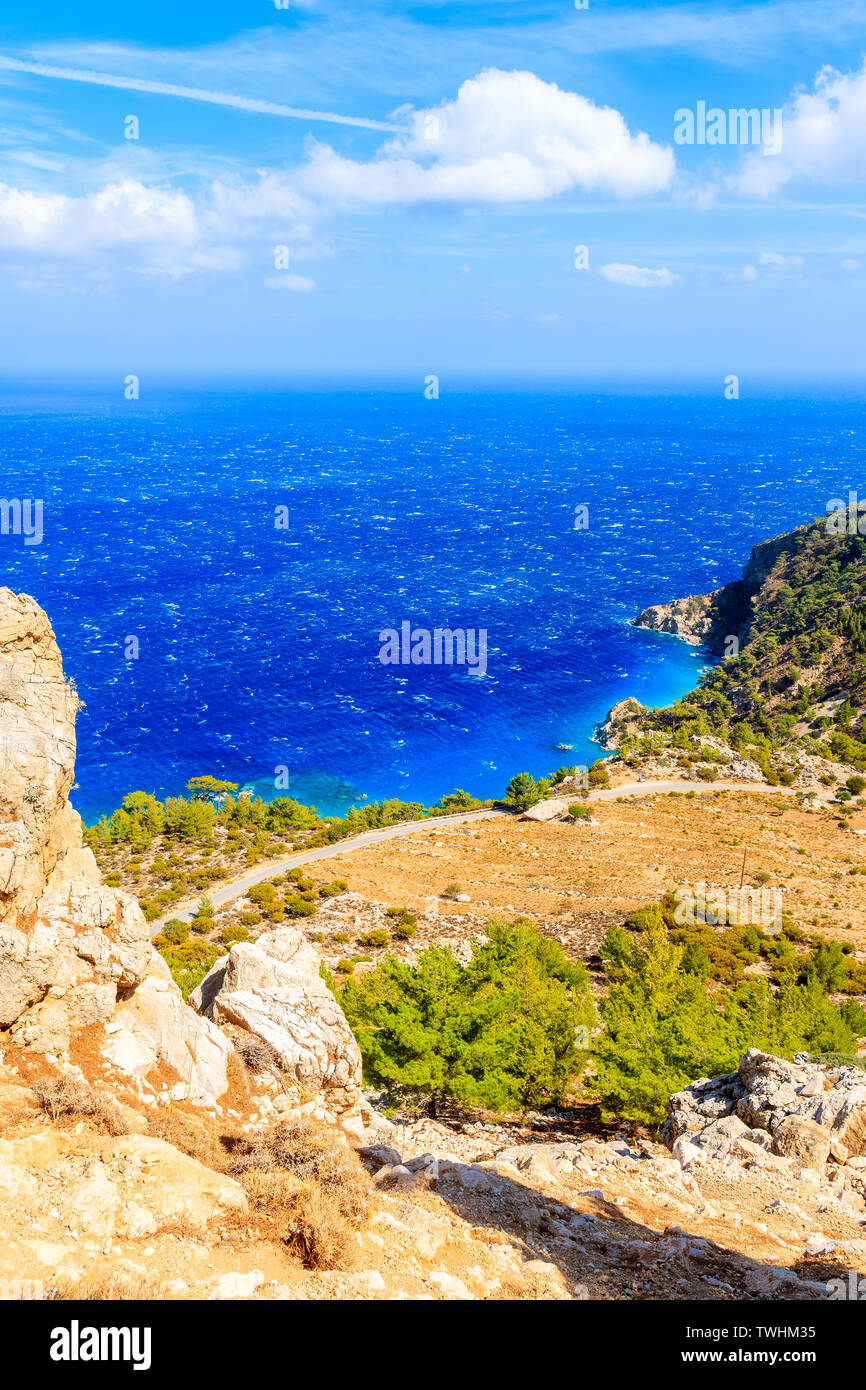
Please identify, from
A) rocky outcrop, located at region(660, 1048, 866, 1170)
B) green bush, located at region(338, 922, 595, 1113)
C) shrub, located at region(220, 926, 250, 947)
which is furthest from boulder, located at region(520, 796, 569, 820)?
rocky outcrop, located at region(660, 1048, 866, 1170)

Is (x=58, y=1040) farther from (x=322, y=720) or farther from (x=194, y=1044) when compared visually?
(x=322, y=720)

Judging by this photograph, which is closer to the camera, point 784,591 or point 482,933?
point 482,933

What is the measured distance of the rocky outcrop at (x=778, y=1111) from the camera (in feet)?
67.5

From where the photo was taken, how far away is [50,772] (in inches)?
690

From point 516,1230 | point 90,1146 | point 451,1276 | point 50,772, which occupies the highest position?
point 50,772

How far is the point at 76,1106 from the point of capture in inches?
565

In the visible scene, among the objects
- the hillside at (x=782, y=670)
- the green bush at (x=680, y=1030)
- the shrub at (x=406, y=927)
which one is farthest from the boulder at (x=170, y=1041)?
the hillside at (x=782, y=670)

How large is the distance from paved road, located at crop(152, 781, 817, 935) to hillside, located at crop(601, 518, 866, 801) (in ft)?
19.9

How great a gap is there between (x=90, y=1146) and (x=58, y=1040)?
331cm

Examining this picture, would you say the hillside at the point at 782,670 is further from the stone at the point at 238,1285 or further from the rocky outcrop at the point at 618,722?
the stone at the point at 238,1285

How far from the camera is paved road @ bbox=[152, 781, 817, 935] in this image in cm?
5919

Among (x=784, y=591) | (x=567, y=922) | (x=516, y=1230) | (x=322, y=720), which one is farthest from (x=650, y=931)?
(x=784, y=591)

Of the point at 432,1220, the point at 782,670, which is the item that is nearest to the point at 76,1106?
the point at 432,1220

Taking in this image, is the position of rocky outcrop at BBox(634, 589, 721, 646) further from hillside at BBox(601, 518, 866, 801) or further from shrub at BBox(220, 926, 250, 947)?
shrub at BBox(220, 926, 250, 947)
